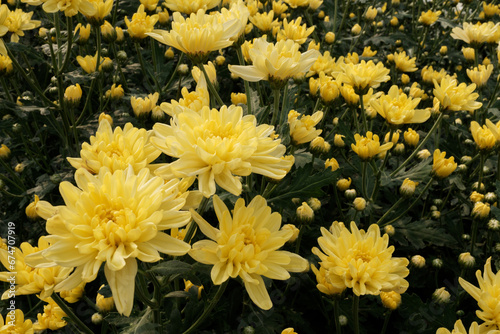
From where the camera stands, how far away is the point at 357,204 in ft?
5.95

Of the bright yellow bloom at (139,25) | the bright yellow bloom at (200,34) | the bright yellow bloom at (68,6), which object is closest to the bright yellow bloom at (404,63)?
the bright yellow bloom at (139,25)

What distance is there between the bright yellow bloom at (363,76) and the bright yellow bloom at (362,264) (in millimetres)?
861

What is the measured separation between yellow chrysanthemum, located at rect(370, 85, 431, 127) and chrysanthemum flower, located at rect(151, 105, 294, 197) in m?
1.09

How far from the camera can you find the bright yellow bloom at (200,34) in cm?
131

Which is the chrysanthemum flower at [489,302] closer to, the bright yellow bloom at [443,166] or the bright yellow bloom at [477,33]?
the bright yellow bloom at [443,166]

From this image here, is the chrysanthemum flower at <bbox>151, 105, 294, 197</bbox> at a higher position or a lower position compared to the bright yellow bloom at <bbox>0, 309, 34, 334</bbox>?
higher

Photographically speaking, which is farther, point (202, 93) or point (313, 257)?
point (313, 257)

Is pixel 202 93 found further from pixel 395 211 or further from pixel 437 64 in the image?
pixel 437 64

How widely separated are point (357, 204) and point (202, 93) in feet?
2.97

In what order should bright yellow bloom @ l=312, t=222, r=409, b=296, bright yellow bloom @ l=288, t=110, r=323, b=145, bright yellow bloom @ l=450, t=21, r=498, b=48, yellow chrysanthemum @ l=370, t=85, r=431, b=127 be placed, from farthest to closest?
bright yellow bloom @ l=450, t=21, r=498, b=48
yellow chrysanthemum @ l=370, t=85, r=431, b=127
bright yellow bloom @ l=288, t=110, r=323, b=145
bright yellow bloom @ l=312, t=222, r=409, b=296

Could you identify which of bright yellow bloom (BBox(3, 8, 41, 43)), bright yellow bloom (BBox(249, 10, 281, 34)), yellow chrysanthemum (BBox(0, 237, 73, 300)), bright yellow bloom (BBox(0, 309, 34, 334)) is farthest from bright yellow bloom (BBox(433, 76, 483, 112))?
bright yellow bloom (BBox(3, 8, 41, 43))

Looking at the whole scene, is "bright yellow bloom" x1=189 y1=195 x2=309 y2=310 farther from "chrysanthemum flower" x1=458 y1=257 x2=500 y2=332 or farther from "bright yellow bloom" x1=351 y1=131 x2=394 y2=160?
"bright yellow bloom" x1=351 y1=131 x2=394 y2=160

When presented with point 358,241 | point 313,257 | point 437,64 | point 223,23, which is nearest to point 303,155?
point 313,257

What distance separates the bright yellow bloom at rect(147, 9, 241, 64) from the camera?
4.30ft
